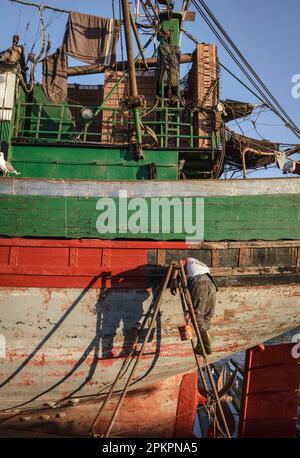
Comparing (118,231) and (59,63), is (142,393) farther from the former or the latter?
(59,63)

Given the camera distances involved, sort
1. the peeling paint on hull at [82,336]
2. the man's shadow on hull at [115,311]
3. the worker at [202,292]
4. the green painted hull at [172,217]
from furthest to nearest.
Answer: the green painted hull at [172,217]
the man's shadow on hull at [115,311]
the peeling paint on hull at [82,336]
the worker at [202,292]

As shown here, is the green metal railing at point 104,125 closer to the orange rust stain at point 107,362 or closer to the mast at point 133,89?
the mast at point 133,89

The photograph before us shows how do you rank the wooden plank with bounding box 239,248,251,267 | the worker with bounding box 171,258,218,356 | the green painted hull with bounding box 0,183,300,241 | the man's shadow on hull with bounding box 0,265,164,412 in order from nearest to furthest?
the worker with bounding box 171,258,218,356
the man's shadow on hull with bounding box 0,265,164,412
the green painted hull with bounding box 0,183,300,241
the wooden plank with bounding box 239,248,251,267

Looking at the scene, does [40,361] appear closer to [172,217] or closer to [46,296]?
[46,296]

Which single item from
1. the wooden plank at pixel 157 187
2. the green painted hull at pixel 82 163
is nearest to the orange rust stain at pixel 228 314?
the wooden plank at pixel 157 187

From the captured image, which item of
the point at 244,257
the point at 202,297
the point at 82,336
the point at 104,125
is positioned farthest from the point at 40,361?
the point at 104,125

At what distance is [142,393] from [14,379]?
229cm

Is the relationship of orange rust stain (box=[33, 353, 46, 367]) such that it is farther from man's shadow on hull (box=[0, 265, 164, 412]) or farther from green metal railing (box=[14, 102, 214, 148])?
green metal railing (box=[14, 102, 214, 148])

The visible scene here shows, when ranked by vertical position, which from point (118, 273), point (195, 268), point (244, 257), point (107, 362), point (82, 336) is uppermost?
point (244, 257)

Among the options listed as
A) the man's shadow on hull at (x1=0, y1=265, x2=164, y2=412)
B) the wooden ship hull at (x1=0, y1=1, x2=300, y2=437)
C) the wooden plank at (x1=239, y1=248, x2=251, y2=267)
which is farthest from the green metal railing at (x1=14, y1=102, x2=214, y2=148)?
the man's shadow on hull at (x1=0, y1=265, x2=164, y2=412)

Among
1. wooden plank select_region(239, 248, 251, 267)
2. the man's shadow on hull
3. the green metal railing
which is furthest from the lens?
the green metal railing

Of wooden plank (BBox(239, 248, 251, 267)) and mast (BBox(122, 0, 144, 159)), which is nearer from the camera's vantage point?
wooden plank (BBox(239, 248, 251, 267))

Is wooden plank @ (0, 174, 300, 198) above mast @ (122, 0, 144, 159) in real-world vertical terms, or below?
below

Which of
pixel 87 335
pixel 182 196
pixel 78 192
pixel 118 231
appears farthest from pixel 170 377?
pixel 78 192
